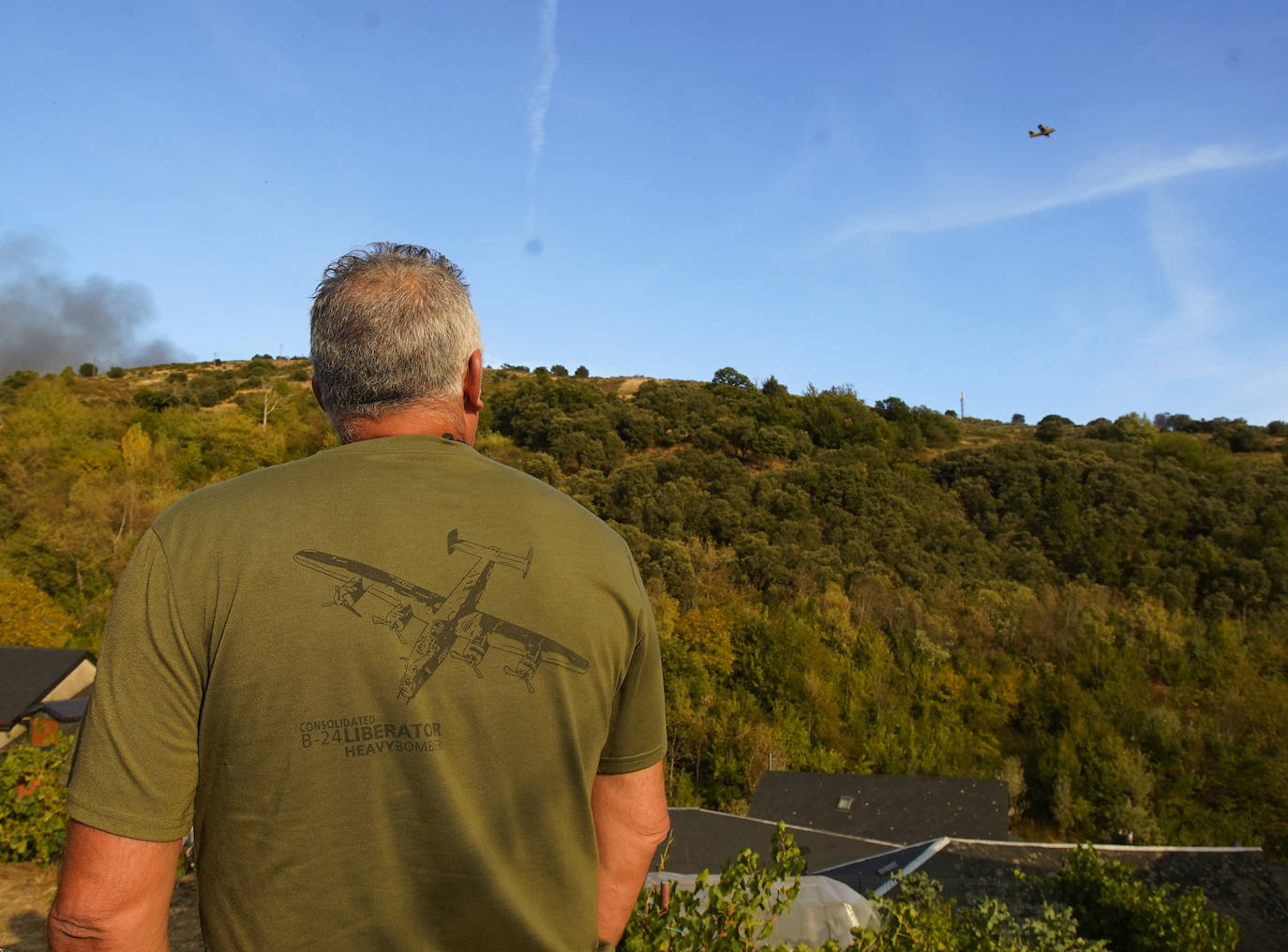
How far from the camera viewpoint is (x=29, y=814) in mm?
7770

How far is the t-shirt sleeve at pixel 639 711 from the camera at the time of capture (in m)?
1.57

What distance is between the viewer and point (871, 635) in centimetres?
3997

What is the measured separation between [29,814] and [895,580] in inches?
1627

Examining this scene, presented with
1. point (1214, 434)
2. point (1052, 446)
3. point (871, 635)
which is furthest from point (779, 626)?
point (1214, 434)

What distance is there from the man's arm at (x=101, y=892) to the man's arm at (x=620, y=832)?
28.3 inches

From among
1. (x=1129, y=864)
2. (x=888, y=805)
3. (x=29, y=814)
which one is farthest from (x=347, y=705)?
(x=888, y=805)

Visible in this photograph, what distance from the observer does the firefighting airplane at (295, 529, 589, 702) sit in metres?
Answer: 1.30

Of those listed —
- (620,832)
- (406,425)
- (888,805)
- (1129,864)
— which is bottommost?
(888,805)

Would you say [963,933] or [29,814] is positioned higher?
[963,933]

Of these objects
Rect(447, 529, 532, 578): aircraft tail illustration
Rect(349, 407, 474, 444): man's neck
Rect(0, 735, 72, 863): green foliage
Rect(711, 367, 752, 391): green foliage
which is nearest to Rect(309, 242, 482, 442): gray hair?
Rect(349, 407, 474, 444): man's neck

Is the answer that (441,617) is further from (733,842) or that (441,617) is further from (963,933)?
(733,842)

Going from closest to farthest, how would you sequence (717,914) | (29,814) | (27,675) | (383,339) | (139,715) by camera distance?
(139,715) < (383,339) < (717,914) < (29,814) < (27,675)

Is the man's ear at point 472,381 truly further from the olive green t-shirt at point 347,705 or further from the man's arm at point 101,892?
the man's arm at point 101,892

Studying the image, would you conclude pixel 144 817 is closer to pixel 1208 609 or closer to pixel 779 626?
pixel 779 626
